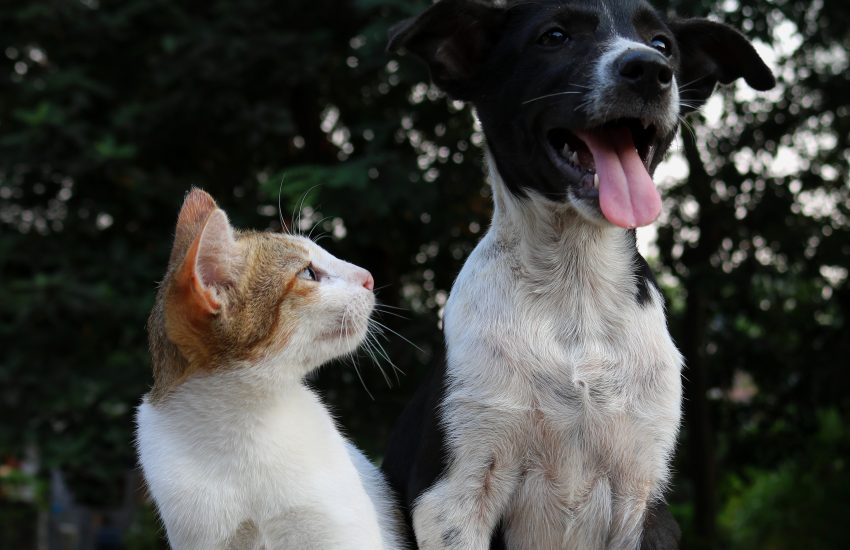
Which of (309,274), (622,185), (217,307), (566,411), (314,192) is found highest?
(622,185)

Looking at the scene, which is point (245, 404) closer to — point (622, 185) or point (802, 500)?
point (622, 185)

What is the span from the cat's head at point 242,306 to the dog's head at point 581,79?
0.60 meters

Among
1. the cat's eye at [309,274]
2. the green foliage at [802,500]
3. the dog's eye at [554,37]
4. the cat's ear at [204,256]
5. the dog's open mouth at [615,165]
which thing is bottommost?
the green foliage at [802,500]

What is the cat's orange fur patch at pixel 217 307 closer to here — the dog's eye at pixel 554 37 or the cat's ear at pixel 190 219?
the cat's ear at pixel 190 219

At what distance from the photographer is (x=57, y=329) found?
20.8ft

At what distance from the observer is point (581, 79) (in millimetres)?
2555

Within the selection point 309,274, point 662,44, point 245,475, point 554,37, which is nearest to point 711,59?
point 662,44

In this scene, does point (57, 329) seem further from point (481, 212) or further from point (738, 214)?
point (738, 214)

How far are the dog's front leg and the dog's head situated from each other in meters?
0.67

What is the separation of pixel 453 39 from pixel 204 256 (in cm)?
98

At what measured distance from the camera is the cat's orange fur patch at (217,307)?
2383 mm

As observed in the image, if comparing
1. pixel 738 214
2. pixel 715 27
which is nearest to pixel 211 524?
pixel 715 27

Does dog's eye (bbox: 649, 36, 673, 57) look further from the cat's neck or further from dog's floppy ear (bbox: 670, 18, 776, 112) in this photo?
the cat's neck

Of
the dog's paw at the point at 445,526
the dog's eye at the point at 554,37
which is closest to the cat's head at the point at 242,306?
the dog's paw at the point at 445,526
